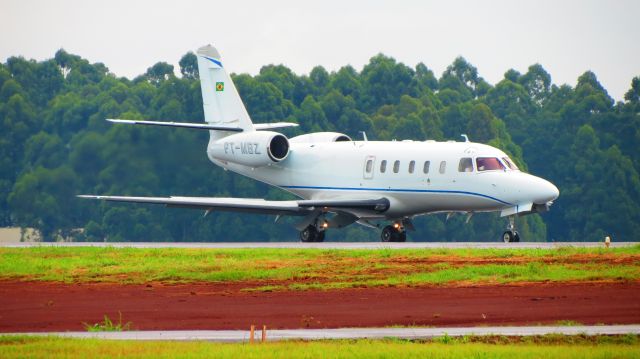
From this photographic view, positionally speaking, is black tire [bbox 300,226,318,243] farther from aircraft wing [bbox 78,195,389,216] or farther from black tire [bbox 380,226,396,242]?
black tire [bbox 380,226,396,242]

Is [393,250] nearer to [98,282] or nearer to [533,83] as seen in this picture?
[98,282]

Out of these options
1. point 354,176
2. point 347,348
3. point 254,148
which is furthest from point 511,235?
point 347,348

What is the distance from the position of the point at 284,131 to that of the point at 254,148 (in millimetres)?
42951

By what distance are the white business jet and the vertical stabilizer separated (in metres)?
0.04

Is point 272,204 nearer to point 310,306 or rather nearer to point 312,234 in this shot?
point 312,234

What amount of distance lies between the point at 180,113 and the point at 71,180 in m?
29.8

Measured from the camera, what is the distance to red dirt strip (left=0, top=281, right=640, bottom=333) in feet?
84.0

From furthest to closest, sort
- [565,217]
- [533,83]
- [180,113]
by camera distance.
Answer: [533,83] → [565,217] → [180,113]

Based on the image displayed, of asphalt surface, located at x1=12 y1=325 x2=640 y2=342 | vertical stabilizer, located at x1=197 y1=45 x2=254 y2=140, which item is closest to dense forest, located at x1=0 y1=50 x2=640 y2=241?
vertical stabilizer, located at x1=197 y1=45 x2=254 y2=140

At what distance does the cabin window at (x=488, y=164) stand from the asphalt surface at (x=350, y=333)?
20106 mm

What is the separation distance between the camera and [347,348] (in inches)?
852

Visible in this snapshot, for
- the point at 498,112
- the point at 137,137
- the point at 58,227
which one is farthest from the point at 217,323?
the point at 498,112

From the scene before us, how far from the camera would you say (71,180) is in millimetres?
57625

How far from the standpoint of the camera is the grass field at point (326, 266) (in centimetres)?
3241
